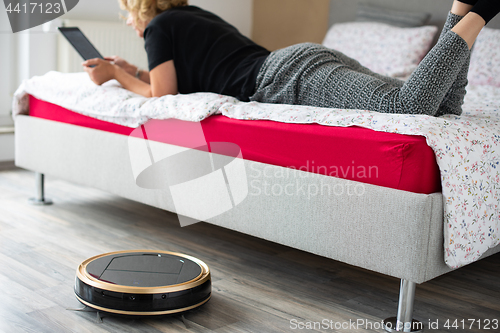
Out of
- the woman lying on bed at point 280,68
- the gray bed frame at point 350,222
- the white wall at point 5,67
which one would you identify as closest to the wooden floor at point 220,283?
the gray bed frame at point 350,222

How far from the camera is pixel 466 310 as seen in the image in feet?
4.66

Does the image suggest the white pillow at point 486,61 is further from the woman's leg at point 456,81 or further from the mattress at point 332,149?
the mattress at point 332,149

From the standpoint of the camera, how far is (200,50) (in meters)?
1.91

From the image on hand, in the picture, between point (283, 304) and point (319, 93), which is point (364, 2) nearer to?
point (319, 93)

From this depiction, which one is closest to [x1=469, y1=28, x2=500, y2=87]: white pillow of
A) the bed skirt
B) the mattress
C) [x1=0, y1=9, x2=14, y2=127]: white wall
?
the bed skirt

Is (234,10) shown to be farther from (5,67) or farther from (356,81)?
(356,81)

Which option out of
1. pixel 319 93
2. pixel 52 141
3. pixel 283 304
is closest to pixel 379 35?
pixel 319 93

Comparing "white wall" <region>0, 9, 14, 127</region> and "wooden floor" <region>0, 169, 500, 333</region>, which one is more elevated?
"white wall" <region>0, 9, 14, 127</region>

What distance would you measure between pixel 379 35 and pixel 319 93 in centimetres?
168

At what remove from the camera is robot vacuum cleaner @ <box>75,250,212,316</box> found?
4.09ft

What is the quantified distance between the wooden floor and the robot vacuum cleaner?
0.15 feet

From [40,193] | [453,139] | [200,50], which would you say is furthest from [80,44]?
[453,139]

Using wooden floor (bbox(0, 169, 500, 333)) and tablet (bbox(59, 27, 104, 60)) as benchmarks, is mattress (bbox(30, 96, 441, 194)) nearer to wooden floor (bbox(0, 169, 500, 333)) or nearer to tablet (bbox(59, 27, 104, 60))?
wooden floor (bbox(0, 169, 500, 333))

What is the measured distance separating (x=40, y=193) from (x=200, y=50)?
3.40 feet
